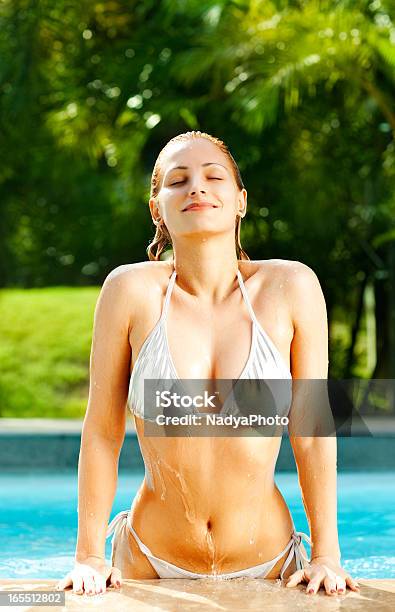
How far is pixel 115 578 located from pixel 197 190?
822mm

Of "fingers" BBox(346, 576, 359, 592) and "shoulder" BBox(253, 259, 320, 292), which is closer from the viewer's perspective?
"fingers" BBox(346, 576, 359, 592)

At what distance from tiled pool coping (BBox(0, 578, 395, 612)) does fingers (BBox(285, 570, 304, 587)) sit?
0.01 metres

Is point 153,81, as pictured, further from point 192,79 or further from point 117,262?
point 117,262

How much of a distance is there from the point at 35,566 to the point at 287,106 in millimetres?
6439

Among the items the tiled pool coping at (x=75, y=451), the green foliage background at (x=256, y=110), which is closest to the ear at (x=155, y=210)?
the tiled pool coping at (x=75, y=451)

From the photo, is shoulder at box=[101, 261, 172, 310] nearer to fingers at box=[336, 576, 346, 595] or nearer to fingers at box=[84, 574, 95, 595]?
fingers at box=[84, 574, 95, 595]

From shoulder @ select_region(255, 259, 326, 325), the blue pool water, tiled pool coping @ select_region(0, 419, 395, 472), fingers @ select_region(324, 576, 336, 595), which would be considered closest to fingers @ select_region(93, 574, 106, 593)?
fingers @ select_region(324, 576, 336, 595)

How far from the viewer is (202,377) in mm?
2088

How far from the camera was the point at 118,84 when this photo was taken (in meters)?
10.0

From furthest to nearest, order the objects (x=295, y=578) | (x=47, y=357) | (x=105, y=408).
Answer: (x=47, y=357) → (x=105, y=408) → (x=295, y=578)

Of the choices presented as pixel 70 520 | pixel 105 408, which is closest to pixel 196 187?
pixel 105 408

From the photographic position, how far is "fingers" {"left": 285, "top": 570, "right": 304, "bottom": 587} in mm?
2005

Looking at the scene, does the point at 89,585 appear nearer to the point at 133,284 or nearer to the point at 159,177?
the point at 133,284

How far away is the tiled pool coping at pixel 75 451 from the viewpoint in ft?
22.4
